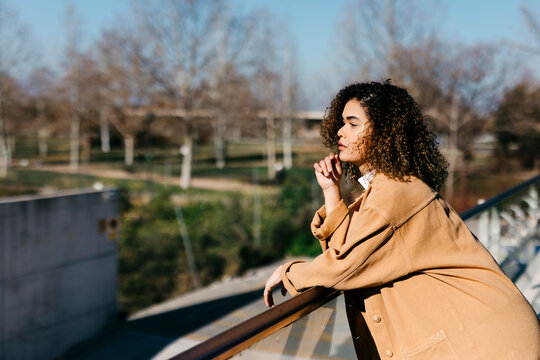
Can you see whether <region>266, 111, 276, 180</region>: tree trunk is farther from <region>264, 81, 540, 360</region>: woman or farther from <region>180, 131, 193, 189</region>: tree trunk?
<region>264, 81, 540, 360</region>: woman

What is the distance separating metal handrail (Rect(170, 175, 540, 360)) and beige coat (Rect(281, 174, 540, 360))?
11cm

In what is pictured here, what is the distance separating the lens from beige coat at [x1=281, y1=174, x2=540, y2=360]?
63.4 inches

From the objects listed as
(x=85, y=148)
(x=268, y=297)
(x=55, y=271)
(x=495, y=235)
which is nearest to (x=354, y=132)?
(x=268, y=297)

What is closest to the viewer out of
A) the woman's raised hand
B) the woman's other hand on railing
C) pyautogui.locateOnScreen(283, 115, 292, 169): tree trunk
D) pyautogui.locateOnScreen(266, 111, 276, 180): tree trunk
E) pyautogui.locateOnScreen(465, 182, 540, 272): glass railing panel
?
the woman's other hand on railing

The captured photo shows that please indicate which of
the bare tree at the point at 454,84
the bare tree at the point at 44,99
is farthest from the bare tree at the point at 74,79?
the bare tree at the point at 454,84

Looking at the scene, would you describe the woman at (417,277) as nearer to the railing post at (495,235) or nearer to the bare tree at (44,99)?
the railing post at (495,235)

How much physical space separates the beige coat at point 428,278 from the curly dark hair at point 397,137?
0.11m

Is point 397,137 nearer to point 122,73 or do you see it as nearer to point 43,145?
point 122,73

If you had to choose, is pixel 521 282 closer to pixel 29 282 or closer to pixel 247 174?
pixel 29 282

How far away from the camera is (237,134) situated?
35062 mm

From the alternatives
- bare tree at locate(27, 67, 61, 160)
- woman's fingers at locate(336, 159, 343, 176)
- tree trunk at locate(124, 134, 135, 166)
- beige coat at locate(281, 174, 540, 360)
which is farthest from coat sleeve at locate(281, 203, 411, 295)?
tree trunk at locate(124, 134, 135, 166)

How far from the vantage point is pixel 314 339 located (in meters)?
2.00

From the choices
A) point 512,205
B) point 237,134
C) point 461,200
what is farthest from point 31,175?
point 512,205

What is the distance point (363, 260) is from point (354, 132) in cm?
55
